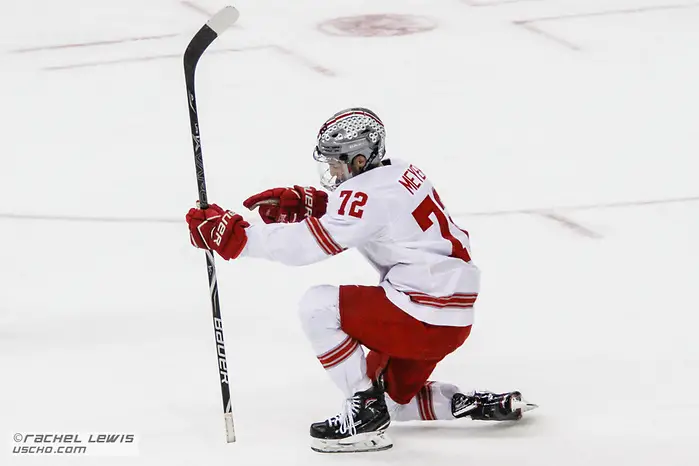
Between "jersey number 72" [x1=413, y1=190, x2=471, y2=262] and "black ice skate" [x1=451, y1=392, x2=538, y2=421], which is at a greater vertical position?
"jersey number 72" [x1=413, y1=190, x2=471, y2=262]

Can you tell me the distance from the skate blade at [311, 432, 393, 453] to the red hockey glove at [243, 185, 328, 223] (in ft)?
1.99

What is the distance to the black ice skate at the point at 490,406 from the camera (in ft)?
10.4

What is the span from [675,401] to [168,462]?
1275 mm

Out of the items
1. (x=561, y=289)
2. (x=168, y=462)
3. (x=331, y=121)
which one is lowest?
(x=168, y=462)

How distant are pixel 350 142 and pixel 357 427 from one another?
661 mm

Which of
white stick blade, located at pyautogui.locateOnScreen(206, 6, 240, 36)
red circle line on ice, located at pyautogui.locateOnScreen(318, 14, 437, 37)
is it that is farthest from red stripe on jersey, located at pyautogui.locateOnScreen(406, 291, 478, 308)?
red circle line on ice, located at pyautogui.locateOnScreen(318, 14, 437, 37)

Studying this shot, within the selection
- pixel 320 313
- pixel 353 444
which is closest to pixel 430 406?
pixel 353 444

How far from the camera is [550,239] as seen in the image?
176 inches

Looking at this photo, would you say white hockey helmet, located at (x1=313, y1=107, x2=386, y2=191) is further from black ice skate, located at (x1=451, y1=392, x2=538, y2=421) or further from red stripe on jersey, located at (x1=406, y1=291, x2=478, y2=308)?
black ice skate, located at (x1=451, y1=392, x2=538, y2=421)

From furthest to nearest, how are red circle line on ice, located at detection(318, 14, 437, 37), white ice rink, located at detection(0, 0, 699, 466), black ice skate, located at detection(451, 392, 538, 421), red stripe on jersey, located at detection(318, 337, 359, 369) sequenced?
1. red circle line on ice, located at detection(318, 14, 437, 37)
2. white ice rink, located at detection(0, 0, 699, 466)
3. black ice skate, located at detection(451, 392, 538, 421)
4. red stripe on jersey, located at detection(318, 337, 359, 369)

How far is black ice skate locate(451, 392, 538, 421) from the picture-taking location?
3.18 metres

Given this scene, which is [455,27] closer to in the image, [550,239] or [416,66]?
[416,66]

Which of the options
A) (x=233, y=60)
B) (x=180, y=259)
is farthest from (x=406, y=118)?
(x=180, y=259)

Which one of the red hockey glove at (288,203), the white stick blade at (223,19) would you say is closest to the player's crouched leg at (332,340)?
the red hockey glove at (288,203)
